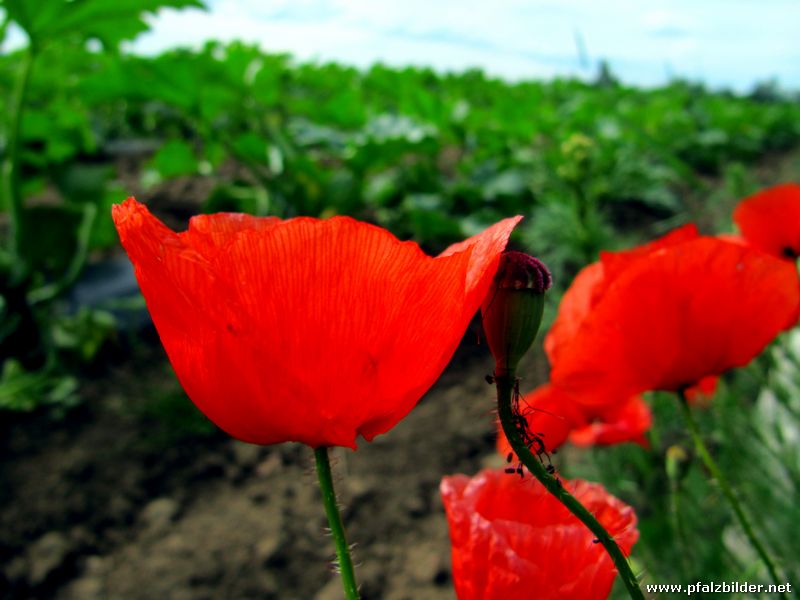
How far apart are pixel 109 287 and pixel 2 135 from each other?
2.49ft

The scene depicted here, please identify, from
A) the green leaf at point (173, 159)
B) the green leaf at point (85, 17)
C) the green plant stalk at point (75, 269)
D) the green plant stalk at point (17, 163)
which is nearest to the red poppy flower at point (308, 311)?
the green leaf at point (85, 17)

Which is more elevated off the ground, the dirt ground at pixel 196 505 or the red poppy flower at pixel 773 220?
the red poppy flower at pixel 773 220

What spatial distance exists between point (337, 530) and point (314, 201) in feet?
7.76

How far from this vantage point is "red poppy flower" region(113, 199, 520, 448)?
36 cm

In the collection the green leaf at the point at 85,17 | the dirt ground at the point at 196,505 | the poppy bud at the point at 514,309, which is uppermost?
the poppy bud at the point at 514,309

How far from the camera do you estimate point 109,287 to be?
261 centimetres

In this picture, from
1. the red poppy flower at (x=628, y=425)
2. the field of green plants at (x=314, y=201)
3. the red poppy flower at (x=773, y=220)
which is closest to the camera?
the red poppy flower at (x=773, y=220)

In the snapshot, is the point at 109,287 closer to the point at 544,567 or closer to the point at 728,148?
the point at 544,567

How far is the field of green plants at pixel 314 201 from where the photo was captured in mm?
1231

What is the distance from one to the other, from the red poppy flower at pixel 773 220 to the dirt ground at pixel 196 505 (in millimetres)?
882

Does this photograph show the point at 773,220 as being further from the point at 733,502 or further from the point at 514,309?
the point at 514,309

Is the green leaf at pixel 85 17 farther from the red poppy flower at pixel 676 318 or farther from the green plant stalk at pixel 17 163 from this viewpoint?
the red poppy flower at pixel 676 318

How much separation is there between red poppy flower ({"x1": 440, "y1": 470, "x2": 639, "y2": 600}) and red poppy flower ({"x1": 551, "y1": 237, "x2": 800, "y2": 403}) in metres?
0.15

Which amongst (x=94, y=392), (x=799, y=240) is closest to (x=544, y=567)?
(x=799, y=240)
